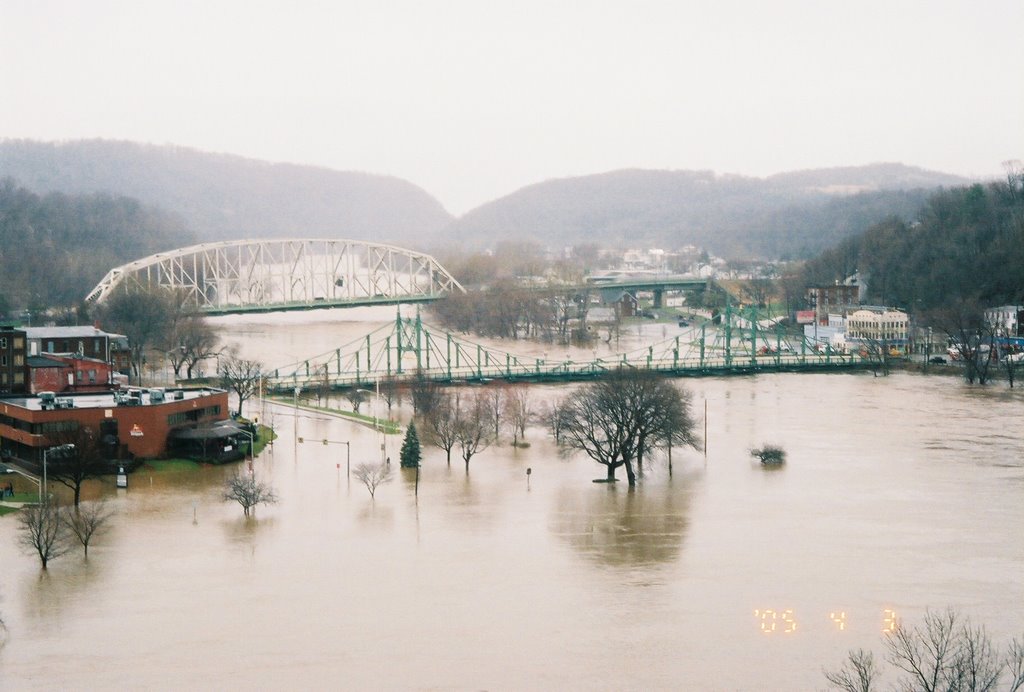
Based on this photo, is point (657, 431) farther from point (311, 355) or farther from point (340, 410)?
point (311, 355)

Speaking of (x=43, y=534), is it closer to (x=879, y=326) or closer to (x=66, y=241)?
(x=879, y=326)

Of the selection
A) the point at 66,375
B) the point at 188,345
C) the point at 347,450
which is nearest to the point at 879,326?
the point at 188,345

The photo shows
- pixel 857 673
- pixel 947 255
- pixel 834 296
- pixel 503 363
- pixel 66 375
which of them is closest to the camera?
pixel 857 673

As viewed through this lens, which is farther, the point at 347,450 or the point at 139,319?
the point at 139,319

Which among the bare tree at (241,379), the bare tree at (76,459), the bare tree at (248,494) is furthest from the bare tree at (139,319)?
the bare tree at (248,494)

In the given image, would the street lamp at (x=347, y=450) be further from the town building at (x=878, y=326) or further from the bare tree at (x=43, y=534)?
the town building at (x=878, y=326)

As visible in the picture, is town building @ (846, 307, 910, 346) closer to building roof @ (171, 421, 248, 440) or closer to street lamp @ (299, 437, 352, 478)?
street lamp @ (299, 437, 352, 478)
